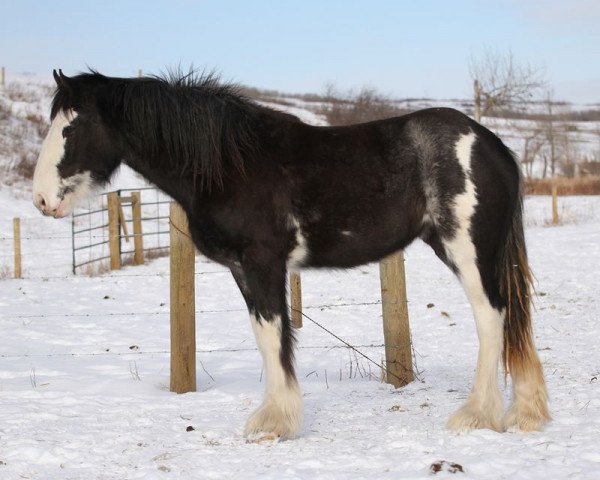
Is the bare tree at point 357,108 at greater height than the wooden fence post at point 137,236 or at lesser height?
greater

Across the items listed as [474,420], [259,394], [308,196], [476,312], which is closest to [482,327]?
[476,312]

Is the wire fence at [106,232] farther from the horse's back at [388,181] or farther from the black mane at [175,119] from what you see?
the horse's back at [388,181]

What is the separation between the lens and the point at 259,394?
5.35m

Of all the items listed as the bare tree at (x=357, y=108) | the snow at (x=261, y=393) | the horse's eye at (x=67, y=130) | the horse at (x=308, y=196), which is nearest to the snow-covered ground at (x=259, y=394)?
the snow at (x=261, y=393)

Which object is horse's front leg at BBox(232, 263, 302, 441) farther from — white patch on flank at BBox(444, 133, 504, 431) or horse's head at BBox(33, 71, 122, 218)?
horse's head at BBox(33, 71, 122, 218)

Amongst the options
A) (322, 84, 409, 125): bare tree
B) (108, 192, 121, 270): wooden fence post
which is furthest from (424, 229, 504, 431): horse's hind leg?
(322, 84, 409, 125): bare tree

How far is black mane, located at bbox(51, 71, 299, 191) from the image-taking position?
167 inches

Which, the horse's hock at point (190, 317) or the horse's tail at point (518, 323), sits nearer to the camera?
the horse's tail at point (518, 323)

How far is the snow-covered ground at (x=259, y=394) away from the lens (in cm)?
359

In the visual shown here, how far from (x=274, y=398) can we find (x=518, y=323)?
1.54 m

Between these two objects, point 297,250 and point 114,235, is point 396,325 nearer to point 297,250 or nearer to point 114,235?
point 297,250

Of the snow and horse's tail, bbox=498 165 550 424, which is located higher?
horse's tail, bbox=498 165 550 424

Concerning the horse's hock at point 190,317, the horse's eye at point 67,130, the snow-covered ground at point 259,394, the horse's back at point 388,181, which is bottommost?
the snow-covered ground at point 259,394

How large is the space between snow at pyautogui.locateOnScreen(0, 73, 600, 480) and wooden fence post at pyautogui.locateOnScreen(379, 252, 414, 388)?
196mm
